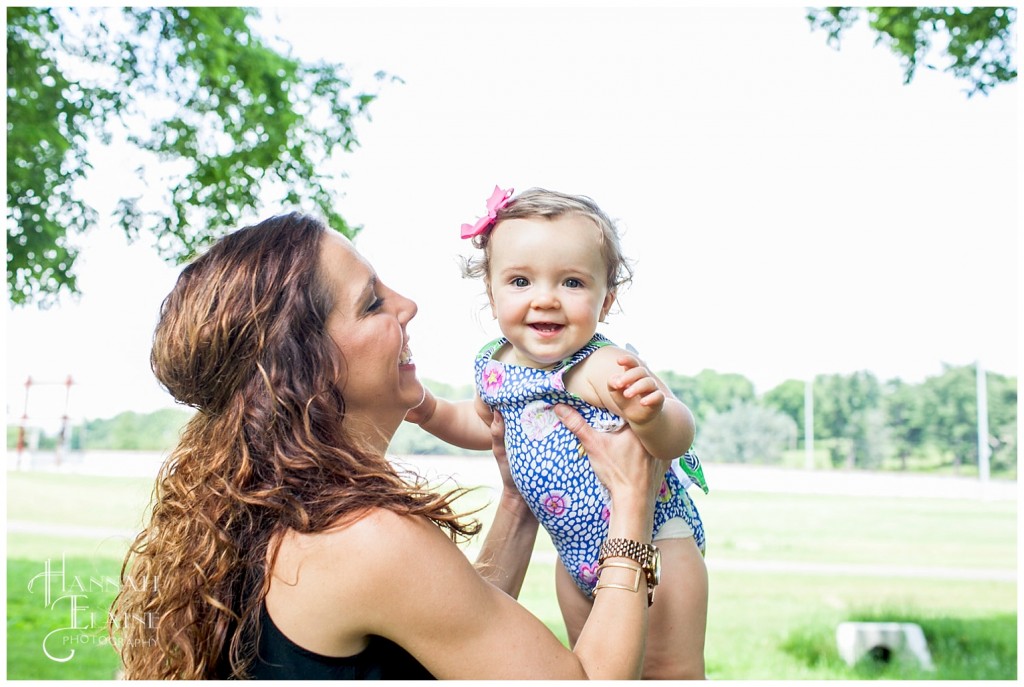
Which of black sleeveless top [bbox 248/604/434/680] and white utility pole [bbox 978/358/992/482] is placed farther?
white utility pole [bbox 978/358/992/482]

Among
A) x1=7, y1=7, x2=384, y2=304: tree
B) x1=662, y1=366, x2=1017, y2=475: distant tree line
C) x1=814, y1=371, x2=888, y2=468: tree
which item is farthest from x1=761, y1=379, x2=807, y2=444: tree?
x1=7, y1=7, x2=384, y2=304: tree

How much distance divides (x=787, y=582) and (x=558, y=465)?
8811 mm

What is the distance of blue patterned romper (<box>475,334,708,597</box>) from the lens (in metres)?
1.74

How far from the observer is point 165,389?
1.52 meters

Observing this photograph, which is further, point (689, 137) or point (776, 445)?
point (776, 445)

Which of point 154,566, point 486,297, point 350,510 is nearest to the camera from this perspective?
point 350,510

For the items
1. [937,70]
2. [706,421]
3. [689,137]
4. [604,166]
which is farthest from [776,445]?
[937,70]

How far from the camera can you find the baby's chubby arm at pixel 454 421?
77.5 inches

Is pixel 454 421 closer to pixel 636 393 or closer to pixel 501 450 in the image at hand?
pixel 501 450

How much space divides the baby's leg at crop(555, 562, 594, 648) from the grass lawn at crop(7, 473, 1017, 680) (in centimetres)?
189

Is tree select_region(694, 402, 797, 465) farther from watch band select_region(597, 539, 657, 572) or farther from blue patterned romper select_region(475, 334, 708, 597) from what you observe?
watch band select_region(597, 539, 657, 572)

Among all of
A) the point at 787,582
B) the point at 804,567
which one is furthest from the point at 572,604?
the point at 804,567

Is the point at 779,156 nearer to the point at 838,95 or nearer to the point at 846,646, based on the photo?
the point at 838,95

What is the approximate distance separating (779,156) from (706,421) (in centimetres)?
368
